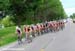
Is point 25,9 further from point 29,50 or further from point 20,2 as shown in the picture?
point 29,50

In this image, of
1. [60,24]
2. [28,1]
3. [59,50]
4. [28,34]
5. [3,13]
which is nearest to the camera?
[59,50]

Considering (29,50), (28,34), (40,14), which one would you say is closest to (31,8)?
(28,34)

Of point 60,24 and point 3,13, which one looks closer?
point 3,13

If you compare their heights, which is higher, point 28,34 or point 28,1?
point 28,1

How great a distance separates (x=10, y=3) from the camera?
4019 cm

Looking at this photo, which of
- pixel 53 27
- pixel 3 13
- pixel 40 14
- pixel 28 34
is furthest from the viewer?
pixel 40 14

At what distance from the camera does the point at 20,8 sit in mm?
40406

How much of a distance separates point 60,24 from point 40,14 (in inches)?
953

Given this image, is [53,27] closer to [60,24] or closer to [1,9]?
[60,24]

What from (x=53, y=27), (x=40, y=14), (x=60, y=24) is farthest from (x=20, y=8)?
(x=40, y=14)

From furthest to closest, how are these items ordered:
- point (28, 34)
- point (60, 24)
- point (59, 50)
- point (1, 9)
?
1. point (60, 24)
2. point (1, 9)
3. point (28, 34)
4. point (59, 50)

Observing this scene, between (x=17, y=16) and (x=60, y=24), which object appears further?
(x=60, y=24)

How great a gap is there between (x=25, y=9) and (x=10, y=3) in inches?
83.4

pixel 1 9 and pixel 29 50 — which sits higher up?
pixel 1 9
